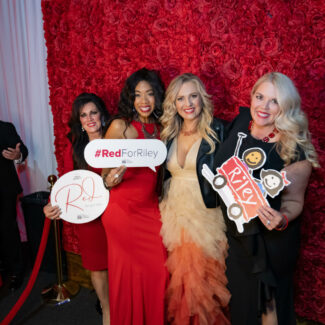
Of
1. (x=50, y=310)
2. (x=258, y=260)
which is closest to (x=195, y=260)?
(x=258, y=260)

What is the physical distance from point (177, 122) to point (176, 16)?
785 millimetres

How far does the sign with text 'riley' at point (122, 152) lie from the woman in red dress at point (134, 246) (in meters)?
0.13

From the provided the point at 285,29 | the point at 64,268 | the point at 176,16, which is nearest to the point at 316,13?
the point at 285,29

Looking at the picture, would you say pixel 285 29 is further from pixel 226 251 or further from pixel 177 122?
pixel 226 251

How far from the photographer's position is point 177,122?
2008mm

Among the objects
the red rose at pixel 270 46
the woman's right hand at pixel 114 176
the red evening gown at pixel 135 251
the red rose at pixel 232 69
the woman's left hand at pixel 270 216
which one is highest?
the red rose at pixel 270 46

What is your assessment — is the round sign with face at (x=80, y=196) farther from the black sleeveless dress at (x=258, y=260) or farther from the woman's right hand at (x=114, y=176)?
the black sleeveless dress at (x=258, y=260)

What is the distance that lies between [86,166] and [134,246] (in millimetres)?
656

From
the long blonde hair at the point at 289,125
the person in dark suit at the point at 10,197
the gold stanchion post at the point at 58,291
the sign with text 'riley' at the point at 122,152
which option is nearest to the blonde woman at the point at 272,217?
the long blonde hair at the point at 289,125

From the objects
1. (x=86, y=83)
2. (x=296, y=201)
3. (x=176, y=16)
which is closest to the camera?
(x=296, y=201)

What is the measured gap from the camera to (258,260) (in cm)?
154

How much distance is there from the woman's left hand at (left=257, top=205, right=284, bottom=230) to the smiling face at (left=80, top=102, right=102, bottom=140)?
128 cm

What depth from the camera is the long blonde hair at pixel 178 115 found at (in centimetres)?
187

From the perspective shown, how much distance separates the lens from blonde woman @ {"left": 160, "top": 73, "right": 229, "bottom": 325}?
1736 mm
